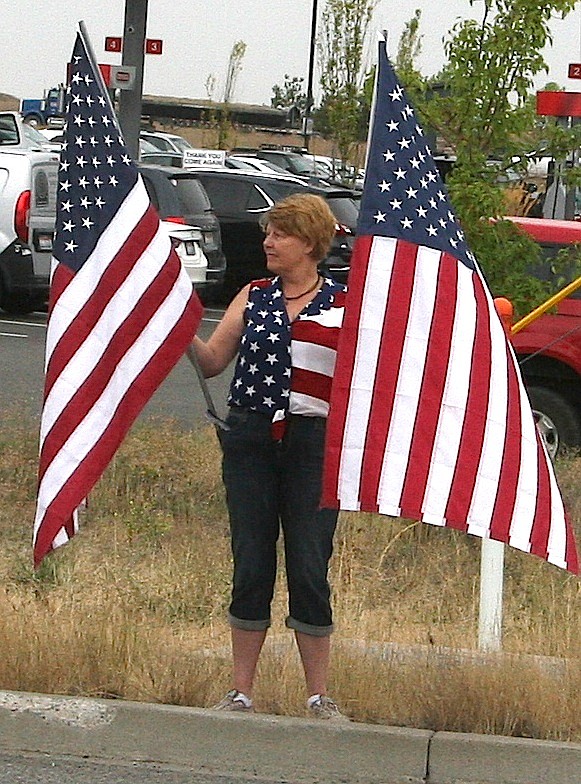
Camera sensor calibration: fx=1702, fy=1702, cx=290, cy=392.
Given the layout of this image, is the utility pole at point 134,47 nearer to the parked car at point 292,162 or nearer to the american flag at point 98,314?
the american flag at point 98,314

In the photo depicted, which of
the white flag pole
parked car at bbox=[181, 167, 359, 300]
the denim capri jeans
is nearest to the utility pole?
parked car at bbox=[181, 167, 359, 300]

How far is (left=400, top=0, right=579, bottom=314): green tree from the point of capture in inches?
347

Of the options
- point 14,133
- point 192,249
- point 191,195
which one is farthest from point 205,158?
point 192,249

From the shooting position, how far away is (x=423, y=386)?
550 centimetres

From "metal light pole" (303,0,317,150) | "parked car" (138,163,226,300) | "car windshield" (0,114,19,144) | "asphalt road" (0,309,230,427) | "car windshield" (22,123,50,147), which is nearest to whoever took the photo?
"asphalt road" (0,309,230,427)

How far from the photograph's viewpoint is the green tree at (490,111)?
8820 millimetres

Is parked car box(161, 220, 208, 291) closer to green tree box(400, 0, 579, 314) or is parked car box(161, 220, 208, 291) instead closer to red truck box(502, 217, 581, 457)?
red truck box(502, 217, 581, 457)

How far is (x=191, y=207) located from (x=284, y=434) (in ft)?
51.1

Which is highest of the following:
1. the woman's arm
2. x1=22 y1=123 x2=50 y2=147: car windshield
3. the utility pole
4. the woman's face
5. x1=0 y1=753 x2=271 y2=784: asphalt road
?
the utility pole

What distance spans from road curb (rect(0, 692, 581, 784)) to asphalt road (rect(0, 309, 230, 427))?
581 cm

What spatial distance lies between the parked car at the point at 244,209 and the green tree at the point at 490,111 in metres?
12.7

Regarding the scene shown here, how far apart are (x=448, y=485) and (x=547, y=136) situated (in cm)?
424

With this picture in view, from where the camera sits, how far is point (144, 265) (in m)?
5.62

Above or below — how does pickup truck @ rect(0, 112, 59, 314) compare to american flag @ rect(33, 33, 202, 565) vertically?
below
